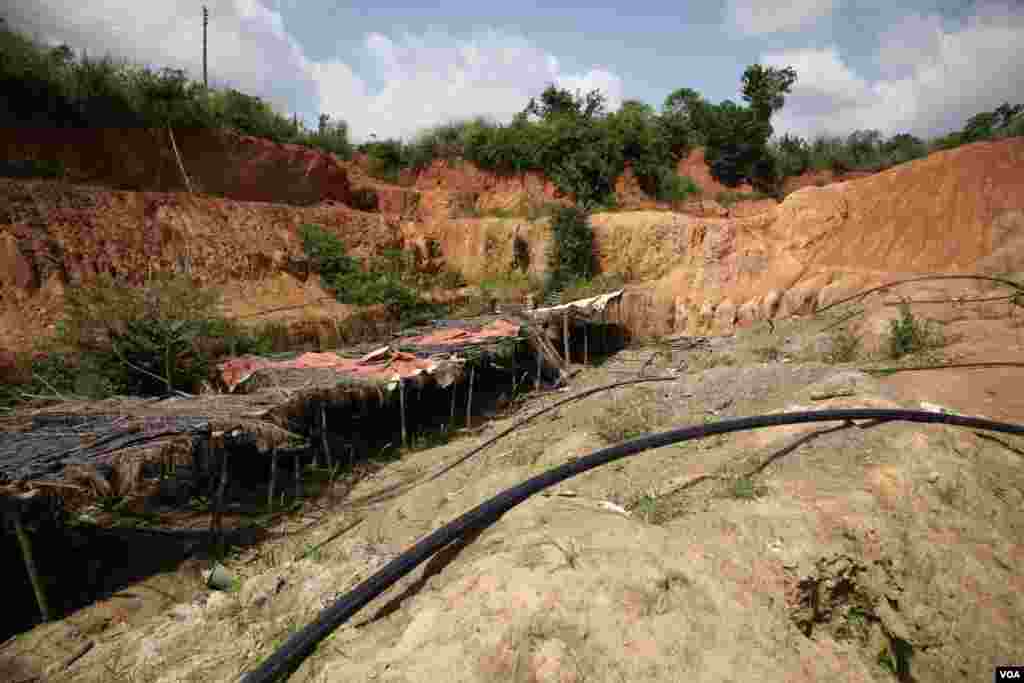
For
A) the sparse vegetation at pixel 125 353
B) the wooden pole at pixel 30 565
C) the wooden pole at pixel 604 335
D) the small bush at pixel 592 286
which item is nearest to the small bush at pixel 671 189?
the small bush at pixel 592 286

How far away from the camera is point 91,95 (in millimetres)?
14500

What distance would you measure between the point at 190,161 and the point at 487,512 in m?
18.1

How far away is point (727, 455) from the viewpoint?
4629 millimetres

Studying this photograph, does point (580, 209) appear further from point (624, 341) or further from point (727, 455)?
point (727, 455)

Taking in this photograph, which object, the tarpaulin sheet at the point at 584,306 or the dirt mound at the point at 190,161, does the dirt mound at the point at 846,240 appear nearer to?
the tarpaulin sheet at the point at 584,306

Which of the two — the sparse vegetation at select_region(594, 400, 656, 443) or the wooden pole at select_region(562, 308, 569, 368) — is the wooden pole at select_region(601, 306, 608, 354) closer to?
the wooden pole at select_region(562, 308, 569, 368)

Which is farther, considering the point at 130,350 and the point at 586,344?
the point at 586,344

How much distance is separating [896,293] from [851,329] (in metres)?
2.48

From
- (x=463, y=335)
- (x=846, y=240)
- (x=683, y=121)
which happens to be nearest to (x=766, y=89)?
(x=683, y=121)

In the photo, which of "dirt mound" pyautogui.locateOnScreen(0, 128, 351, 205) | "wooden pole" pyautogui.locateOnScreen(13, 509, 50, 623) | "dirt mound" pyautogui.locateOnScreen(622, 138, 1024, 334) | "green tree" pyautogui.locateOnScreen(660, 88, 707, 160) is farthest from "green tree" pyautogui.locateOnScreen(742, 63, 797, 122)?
"wooden pole" pyautogui.locateOnScreen(13, 509, 50, 623)

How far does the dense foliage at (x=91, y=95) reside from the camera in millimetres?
13398

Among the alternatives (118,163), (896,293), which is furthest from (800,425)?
(118,163)

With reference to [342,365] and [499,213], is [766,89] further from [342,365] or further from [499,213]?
[342,365]

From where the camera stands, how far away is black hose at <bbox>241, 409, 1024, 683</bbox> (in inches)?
97.2
